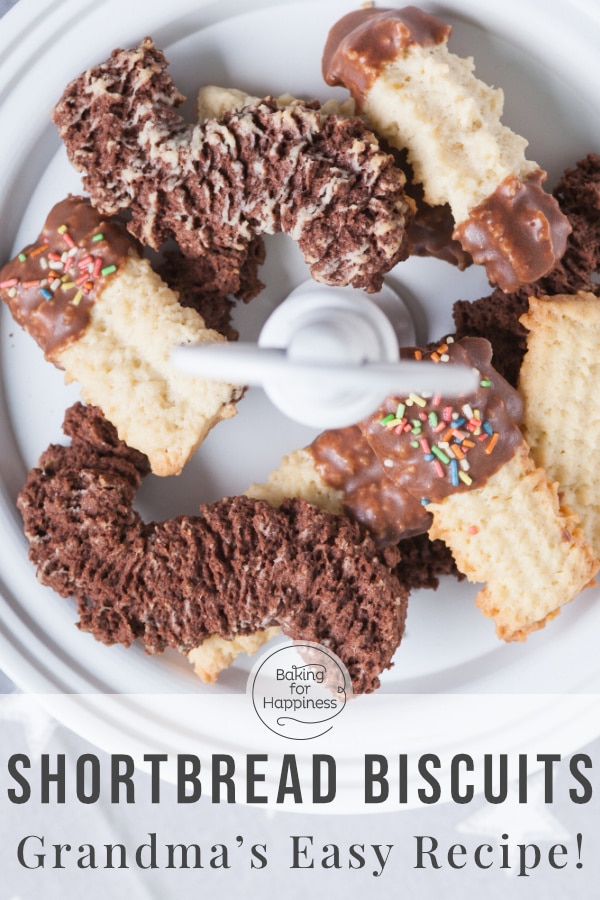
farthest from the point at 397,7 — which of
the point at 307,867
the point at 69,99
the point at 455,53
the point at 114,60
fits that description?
the point at 307,867

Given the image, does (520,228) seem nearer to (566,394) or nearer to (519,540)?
(566,394)

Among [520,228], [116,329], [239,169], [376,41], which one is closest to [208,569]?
[116,329]

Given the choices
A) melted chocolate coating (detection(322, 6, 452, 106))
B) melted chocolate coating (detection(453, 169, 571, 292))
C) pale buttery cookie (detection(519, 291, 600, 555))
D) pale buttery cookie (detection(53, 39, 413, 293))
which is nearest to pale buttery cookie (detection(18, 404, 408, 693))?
pale buttery cookie (detection(519, 291, 600, 555))

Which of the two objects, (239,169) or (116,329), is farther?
(116,329)

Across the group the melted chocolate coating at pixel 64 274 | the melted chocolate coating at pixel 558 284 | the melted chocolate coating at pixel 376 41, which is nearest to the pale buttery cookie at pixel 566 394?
the melted chocolate coating at pixel 558 284

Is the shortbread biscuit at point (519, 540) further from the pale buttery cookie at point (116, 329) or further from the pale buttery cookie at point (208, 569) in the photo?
the pale buttery cookie at point (116, 329)
